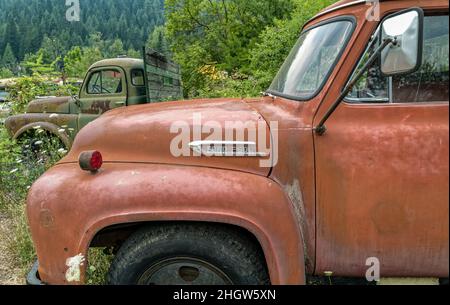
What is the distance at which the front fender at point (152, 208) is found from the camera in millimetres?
1974

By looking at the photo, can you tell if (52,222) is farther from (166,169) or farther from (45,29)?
(45,29)

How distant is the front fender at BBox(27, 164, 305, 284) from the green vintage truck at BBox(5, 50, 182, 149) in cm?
521

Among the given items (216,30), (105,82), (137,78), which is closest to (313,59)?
(137,78)

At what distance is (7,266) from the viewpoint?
140 inches

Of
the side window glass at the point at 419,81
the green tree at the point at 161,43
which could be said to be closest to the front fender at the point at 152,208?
the side window glass at the point at 419,81

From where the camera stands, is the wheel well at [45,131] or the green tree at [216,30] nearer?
the wheel well at [45,131]

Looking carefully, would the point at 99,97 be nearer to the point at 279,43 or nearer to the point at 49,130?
the point at 49,130

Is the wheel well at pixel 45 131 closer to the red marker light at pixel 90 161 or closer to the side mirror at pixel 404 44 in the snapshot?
the red marker light at pixel 90 161

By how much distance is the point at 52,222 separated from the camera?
217 cm

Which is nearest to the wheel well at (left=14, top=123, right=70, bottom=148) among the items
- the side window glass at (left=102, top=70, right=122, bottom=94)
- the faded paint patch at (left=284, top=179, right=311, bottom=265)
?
the side window glass at (left=102, top=70, right=122, bottom=94)

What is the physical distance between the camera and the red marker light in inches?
85.7

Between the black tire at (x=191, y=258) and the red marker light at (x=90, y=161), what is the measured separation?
0.46m

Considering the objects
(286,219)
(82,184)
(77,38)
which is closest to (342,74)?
(286,219)

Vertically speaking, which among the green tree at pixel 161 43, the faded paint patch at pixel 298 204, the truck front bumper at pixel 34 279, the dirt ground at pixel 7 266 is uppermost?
the green tree at pixel 161 43
